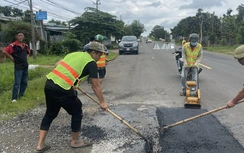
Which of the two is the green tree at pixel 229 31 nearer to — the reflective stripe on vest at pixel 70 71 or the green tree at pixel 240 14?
the green tree at pixel 240 14

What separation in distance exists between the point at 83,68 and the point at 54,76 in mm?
417

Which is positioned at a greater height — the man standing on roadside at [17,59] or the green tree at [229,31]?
the green tree at [229,31]

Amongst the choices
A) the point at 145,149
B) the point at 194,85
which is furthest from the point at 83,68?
the point at 194,85

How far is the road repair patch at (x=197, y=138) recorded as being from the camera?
385cm

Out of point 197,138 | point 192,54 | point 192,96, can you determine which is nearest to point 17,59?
point 192,96

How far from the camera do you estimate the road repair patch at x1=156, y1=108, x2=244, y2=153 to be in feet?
12.6

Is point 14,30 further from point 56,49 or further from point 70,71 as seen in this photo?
point 70,71

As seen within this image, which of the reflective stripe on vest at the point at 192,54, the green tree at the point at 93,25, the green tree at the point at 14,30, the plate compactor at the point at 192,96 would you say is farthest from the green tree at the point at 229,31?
the plate compactor at the point at 192,96

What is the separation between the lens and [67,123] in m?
5.01

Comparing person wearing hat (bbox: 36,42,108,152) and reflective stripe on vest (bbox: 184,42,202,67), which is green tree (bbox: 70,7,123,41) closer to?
reflective stripe on vest (bbox: 184,42,202,67)

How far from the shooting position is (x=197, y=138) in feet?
13.9

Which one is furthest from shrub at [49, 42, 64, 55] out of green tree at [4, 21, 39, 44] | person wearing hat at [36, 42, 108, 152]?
person wearing hat at [36, 42, 108, 152]

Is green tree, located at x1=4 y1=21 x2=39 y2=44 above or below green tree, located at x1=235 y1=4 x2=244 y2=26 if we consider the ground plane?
below

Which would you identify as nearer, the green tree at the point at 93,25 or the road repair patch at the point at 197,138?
the road repair patch at the point at 197,138
